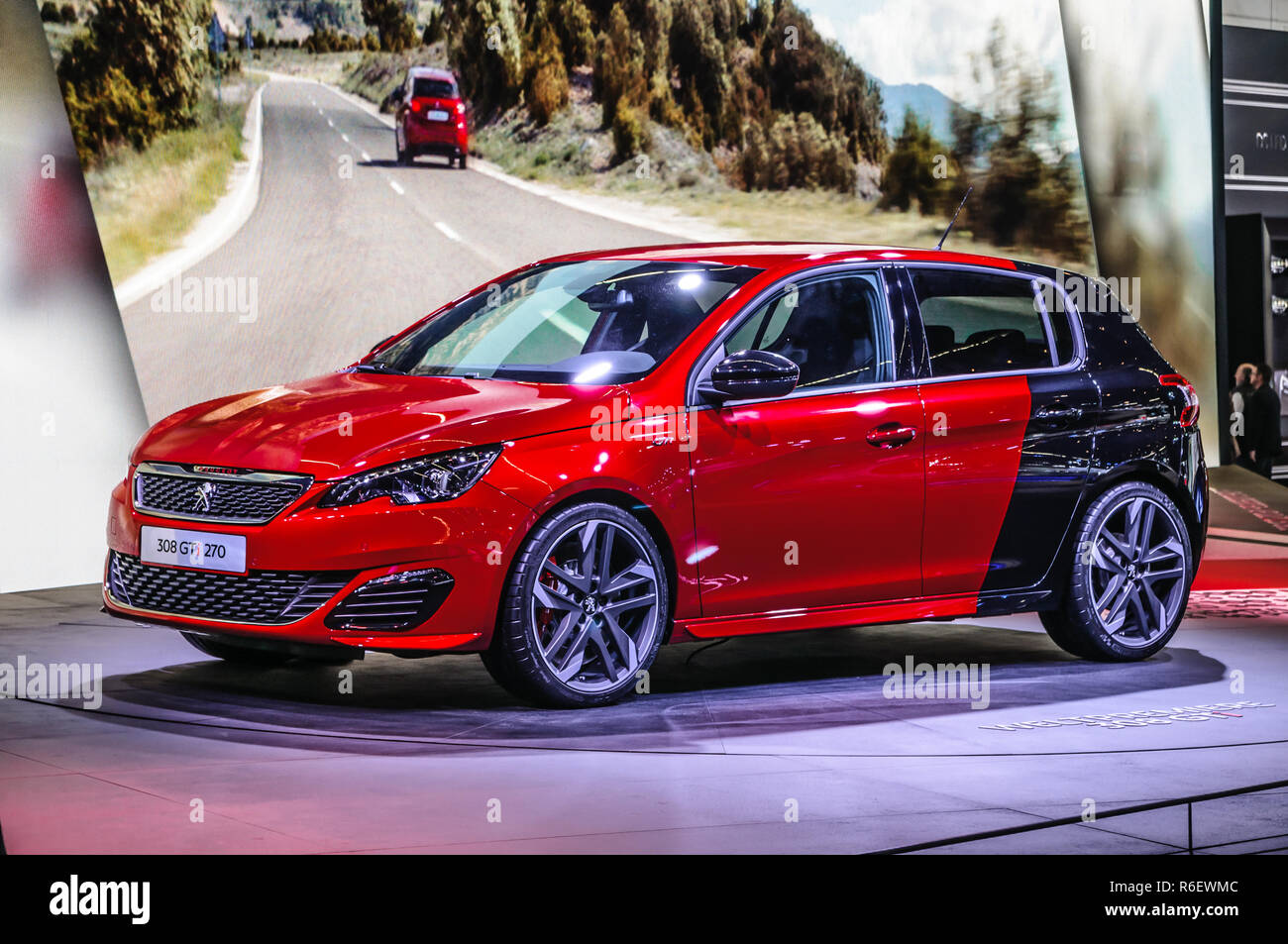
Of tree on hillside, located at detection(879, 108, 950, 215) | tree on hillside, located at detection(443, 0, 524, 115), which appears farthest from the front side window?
tree on hillside, located at detection(879, 108, 950, 215)

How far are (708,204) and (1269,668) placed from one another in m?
6.48

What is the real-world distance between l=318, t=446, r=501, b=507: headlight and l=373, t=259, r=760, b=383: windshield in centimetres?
71

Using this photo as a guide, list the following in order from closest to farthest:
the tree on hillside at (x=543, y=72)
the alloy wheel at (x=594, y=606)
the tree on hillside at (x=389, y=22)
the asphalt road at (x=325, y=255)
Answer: the alloy wheel at (x=594, y=606), the asphalt road at (x=325, y=255), the tree on hillside at (x=389, y=22), the tree on hillside at (x=543, y=72)

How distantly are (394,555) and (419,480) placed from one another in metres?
0.26

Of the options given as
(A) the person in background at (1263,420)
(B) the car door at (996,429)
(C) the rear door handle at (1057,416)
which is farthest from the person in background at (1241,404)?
(C) the rear door handle at (1057,416)

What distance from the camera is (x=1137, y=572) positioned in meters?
8.01

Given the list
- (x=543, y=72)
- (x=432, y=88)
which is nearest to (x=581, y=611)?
(x=432, y=88)

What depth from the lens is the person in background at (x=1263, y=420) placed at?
1612 centimetres

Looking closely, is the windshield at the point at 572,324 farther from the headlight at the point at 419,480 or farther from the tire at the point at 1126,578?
the tire at the point at 1126,578

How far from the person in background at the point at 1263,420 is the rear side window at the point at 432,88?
25.7 feet

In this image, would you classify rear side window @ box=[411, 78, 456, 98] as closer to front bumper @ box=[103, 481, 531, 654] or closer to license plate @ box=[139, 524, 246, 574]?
license plate @ box=[139, 524, 246, 574]
